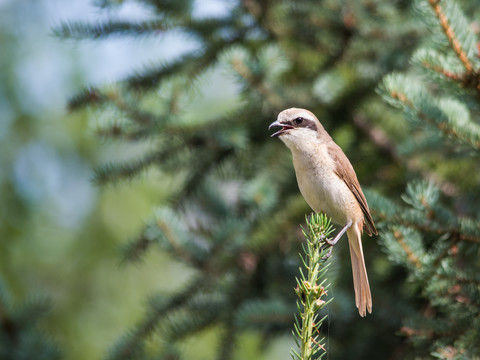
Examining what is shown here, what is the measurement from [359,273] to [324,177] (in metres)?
0.67

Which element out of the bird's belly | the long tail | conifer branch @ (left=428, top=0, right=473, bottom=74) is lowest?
the long tail

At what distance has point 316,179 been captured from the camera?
3674 mm

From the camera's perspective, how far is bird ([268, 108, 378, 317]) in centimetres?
365

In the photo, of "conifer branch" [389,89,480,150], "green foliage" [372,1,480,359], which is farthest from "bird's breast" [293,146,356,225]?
"conifer branch" [389,89,480,150]

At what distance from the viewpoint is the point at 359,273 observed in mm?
3691

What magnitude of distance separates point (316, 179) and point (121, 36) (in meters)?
1.87

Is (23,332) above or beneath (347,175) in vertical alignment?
beneath

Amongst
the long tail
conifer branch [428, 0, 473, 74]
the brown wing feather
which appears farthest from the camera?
the brown wing feather

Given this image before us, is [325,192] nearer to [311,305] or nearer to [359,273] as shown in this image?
[359,273]

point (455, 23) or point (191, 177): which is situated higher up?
point (455, 23)

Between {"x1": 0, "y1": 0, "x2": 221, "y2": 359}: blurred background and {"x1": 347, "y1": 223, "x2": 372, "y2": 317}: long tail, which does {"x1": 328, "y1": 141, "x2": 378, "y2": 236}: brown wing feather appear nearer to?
{"x1": 347, "y1": 223, "x2": 372, "y2": 317}: long tail

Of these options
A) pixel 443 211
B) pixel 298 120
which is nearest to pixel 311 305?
pixel 443 211

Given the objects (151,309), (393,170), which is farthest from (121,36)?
(393,170)

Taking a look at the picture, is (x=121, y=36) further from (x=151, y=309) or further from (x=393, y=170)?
(x=393, y=170)
